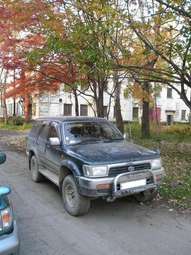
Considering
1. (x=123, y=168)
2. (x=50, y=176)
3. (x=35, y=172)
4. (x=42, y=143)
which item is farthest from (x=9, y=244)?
(x=35, y=172)

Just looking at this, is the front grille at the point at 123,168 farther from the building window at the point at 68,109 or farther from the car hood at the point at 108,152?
the building window at the point at 68,109

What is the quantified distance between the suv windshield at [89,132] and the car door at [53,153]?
0.24 metres

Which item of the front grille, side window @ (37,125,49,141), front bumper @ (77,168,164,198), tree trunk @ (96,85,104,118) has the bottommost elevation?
front bumper @ (77,168,164,198)

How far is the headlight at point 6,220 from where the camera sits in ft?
9.81

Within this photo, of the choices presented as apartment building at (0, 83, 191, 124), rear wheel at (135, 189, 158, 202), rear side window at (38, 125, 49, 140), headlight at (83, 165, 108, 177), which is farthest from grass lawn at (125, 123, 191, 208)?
apartment building at (0, 83, 191, 124)

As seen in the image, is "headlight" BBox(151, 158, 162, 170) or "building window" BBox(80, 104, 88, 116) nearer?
"headlight" BBox(151, 158, 162, 170)

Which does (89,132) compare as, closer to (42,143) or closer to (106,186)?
(42,143)

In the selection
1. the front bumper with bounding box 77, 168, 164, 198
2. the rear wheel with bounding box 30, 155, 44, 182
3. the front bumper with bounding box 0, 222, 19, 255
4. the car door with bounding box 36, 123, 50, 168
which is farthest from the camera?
the rear wheel with bounding box 30, 155, 44, 182

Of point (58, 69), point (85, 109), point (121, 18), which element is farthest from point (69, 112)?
point (121, 18)

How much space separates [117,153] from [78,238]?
1.58m

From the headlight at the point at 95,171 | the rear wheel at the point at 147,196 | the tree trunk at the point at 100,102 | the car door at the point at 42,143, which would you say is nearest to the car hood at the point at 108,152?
the headlight at the point at 95,171

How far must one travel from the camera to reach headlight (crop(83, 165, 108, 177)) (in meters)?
4.77

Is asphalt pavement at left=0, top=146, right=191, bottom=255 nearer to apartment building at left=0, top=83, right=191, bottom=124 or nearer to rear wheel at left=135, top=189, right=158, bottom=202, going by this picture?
rear wheel at left=135, top=189, right=158, bottom=202

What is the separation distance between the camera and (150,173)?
521cm
